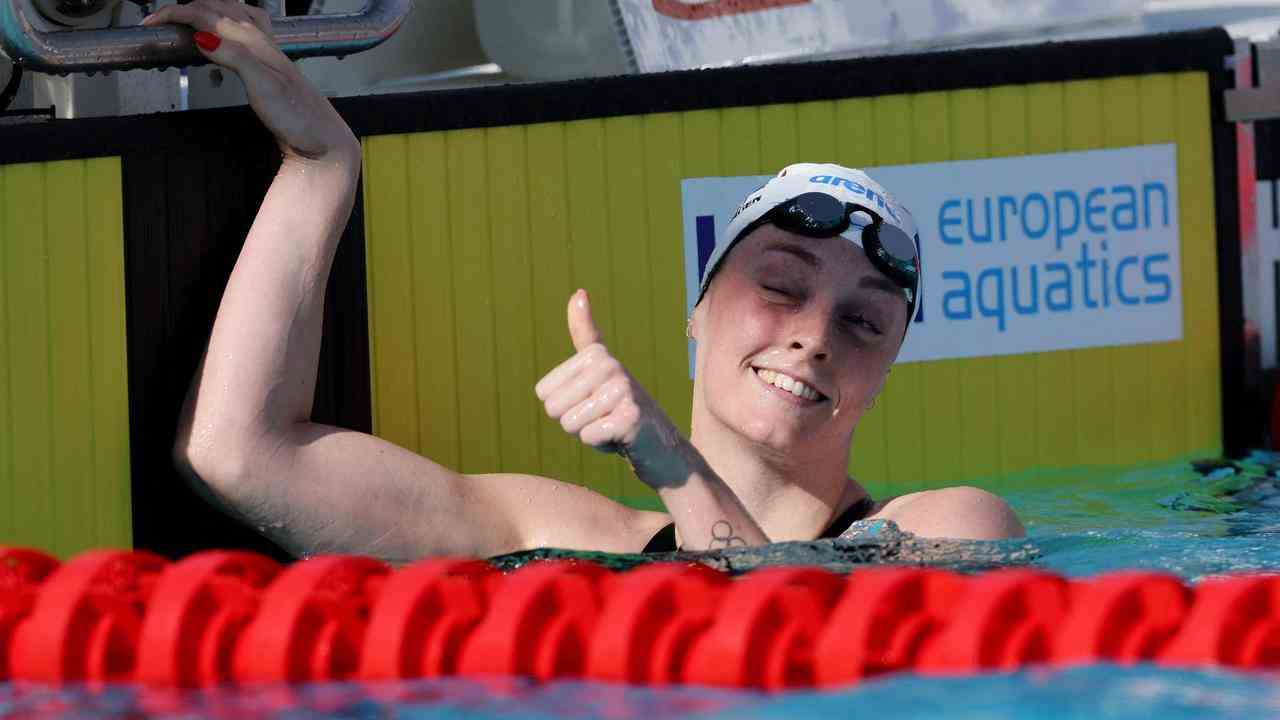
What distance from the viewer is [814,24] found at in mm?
5105

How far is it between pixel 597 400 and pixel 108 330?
112 centimetres

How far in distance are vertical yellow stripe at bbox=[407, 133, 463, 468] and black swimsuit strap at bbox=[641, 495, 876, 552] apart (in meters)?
0.82

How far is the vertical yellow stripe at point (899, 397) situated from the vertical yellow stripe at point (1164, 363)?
595 mm

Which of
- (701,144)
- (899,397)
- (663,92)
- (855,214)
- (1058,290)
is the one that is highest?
(663,92)

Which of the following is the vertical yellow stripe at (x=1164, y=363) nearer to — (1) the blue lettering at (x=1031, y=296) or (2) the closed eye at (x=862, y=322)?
(1) the blue lettering at (x=1031, y=296)

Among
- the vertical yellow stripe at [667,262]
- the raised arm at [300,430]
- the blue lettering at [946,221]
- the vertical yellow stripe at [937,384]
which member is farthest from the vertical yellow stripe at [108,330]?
the blue lettering at [946,221]

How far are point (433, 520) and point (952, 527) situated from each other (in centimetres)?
83

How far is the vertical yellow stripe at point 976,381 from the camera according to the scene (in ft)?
12.9

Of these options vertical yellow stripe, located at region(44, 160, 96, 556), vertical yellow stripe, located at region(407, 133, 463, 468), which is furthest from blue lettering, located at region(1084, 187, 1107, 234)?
vertical yellow stripe, located at region(44, 160, 96, 556)

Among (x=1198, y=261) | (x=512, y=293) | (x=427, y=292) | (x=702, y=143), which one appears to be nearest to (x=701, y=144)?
(x=702, y=143)

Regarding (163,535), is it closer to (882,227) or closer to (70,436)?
(70,436)

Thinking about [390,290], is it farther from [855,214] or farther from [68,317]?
[855,214]

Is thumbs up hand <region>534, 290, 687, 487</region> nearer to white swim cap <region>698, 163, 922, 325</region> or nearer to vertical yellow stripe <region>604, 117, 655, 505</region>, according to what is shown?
white swim cap <region>698, 163, 922, 325</region>

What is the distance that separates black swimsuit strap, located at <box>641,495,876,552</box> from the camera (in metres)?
2.78
